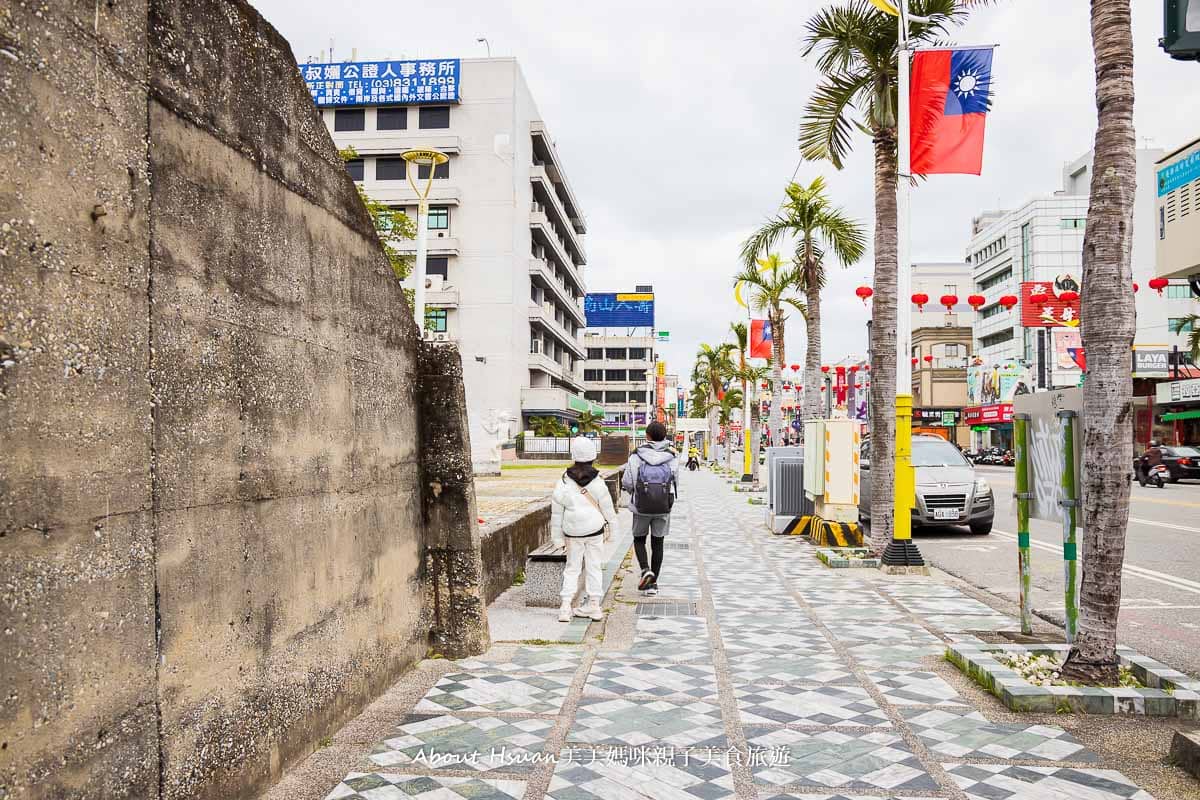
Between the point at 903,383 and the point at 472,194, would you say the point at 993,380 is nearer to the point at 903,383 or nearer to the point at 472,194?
the point at 472,194

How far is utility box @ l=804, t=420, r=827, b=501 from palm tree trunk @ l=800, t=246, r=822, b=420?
461cm

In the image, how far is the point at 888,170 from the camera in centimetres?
1259

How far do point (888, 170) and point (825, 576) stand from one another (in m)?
5.70

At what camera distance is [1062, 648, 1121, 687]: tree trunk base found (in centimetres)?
554

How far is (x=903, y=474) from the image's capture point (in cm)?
1170

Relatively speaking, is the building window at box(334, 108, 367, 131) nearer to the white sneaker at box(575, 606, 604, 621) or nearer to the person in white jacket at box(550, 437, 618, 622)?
the person in white jacket at box(550, 437, 618, 622)

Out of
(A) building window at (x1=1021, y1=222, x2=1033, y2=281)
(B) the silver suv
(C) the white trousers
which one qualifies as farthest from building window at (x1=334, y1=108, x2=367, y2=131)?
(A) building window at (x1=1021, y1=222, x2=1033, y2=281)

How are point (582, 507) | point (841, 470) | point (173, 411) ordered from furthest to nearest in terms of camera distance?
point (841, 470), point (582, 507), point (173, 411)

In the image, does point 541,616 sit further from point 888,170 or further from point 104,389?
point 888,170

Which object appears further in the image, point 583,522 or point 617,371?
point 617,371

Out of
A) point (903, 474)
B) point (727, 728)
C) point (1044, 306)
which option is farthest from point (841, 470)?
point (1044, 306)

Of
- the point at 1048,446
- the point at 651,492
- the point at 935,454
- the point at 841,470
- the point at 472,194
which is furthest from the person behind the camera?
the point at 472,194

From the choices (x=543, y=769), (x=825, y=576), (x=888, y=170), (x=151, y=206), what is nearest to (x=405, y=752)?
(x=543, y=769)

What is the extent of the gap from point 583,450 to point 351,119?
5146 cm
